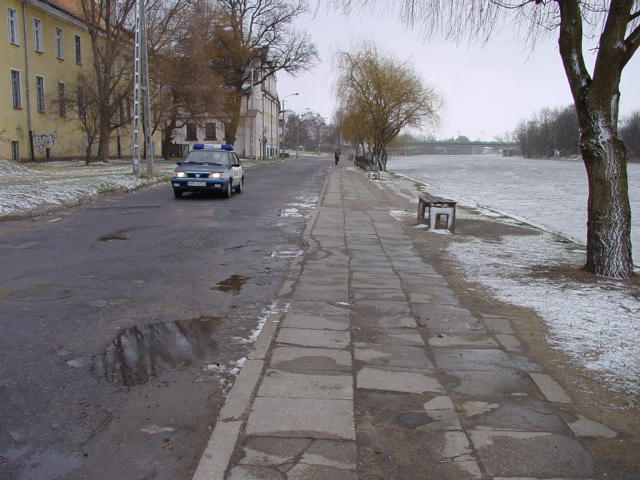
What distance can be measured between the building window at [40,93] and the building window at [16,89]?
6.21ft

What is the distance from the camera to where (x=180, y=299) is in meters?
6.09

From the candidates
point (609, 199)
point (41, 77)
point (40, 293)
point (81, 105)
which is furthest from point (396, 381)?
point (41, 77)

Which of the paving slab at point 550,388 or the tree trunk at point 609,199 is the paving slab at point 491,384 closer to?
the paving slab at point 550,388

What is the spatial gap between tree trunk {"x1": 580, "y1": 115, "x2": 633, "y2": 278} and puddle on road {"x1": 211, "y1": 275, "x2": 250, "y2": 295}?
4.60 meters

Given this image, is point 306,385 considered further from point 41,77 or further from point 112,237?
point 41,77

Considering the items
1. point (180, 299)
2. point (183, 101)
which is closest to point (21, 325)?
point (180, 299)

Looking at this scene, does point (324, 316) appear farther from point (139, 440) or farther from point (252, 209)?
point (252, 209)

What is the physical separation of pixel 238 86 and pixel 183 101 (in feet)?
48.2

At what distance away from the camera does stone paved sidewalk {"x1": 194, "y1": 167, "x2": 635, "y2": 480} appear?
291 centimetres

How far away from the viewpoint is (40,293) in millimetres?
6113

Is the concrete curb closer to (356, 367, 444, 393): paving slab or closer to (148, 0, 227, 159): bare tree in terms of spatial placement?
(356, 367, 444, 393): paving slab

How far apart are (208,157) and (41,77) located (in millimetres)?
21208

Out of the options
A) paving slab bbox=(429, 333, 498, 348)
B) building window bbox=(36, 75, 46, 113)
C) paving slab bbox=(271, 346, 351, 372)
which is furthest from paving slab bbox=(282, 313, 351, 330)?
building window bbox=(36, 75, 46, 113)

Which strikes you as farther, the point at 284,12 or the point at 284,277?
the point at 284,12
